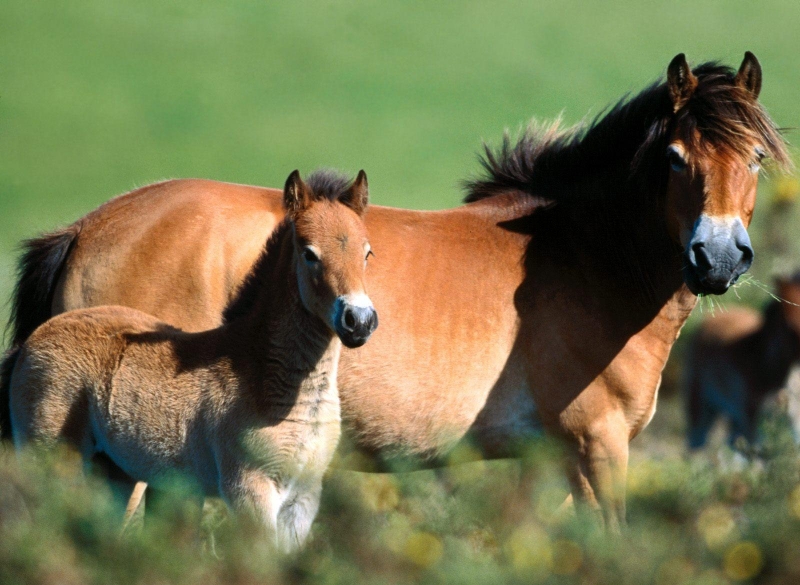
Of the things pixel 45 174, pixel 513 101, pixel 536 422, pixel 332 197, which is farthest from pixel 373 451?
pixel 513 101

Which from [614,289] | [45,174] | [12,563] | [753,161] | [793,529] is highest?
[45,174]

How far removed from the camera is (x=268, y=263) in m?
4.94

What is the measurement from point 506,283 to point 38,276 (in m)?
2.53

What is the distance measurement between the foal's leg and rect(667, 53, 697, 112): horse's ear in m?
2.57

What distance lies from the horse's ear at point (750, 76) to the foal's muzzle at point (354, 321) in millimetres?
2240

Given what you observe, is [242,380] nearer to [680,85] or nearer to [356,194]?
[356,194]

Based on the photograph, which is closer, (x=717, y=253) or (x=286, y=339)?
(x=717, y=253)

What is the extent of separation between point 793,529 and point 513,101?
21.8 m

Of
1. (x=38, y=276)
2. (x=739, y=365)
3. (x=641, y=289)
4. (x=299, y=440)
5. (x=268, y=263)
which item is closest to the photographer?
(x=299, y=440)

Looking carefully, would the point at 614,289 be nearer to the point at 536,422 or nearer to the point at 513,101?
the point at 536,422

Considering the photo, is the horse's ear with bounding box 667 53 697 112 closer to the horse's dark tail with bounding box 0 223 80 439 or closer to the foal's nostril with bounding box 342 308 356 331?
the foal's nostril with bounding box 342 308 356 331

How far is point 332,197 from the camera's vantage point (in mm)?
4719

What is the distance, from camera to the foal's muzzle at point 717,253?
14.5ft

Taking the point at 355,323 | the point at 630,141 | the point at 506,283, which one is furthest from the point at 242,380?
the point at 630,141
